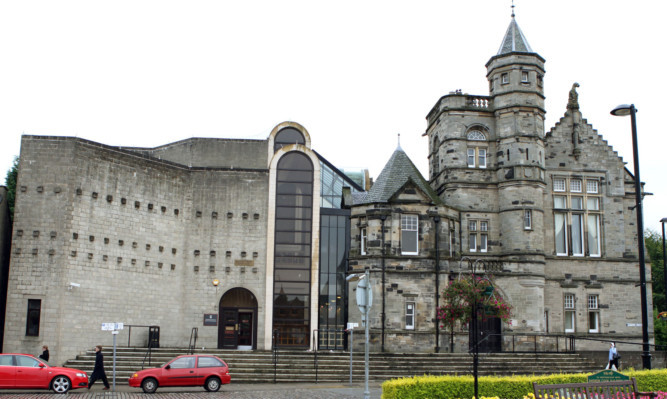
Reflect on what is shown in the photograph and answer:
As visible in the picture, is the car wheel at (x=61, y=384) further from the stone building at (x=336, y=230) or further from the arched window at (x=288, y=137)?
the arched window at (x=288, y=137)

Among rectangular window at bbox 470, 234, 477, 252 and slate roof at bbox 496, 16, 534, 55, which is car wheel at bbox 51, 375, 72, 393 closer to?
rectangular window at bbox 470, 234, 477, 252

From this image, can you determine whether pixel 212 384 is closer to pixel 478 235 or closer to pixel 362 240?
pixel 362 240

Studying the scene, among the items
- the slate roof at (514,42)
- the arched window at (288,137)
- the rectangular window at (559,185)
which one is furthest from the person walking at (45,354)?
the slate roof at (514,42)

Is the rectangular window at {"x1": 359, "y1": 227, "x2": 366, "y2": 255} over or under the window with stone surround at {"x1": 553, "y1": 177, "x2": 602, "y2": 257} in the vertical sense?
under

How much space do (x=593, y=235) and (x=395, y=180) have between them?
11.3 metres

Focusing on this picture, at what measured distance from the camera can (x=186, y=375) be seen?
2236cm

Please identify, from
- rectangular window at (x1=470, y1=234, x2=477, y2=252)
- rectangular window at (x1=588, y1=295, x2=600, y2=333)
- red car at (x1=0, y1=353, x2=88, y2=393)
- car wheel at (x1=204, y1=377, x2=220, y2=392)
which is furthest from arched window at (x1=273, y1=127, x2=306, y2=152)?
rectangular window at (x1=588, y1=295, x2=600, y2=333)

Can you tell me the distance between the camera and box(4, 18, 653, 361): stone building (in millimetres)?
29031

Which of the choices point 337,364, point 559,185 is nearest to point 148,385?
point 337,364

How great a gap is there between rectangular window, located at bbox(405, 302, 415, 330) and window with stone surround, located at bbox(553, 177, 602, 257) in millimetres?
8943

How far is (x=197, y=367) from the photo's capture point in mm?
22484

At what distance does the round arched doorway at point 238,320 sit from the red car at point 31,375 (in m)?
11.3

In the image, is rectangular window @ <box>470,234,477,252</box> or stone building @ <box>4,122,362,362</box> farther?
rectangular window @ <box>470,234,477,252</box>

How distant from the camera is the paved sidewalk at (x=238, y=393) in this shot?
66.4ft
